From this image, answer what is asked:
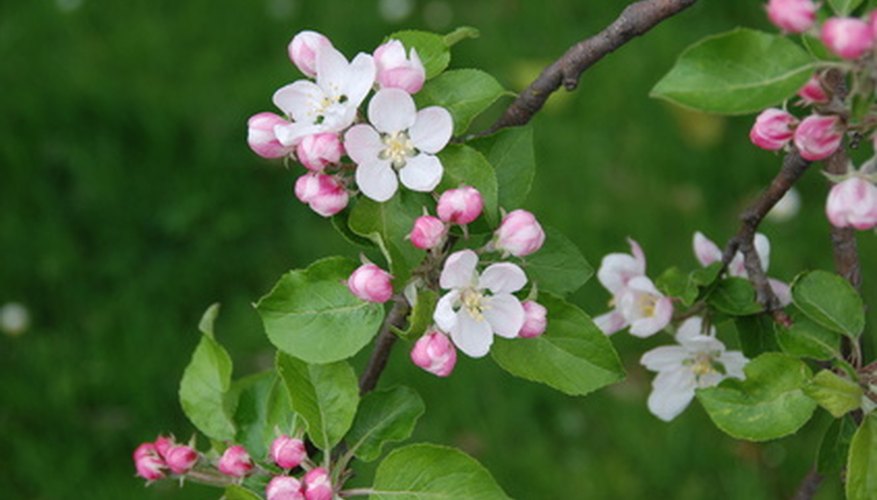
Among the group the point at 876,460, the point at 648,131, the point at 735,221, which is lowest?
the point at 735,221

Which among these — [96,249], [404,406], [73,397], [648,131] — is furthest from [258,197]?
[404,406]

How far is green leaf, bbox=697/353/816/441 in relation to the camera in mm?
1142

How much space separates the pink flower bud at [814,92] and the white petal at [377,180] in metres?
0.36

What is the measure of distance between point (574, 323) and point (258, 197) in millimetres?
2388

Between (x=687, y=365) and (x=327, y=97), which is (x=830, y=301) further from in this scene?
(x=327, y=97)

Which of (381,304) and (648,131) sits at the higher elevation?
(381,304)

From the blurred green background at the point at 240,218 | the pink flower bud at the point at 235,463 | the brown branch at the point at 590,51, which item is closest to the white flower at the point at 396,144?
the brown branch at the point at 590,51

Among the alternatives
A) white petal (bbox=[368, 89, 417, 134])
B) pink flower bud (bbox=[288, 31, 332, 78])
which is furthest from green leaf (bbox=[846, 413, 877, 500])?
pink flower bud (bbox=[288, 31, 332, 78])

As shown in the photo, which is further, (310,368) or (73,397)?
(73,397)

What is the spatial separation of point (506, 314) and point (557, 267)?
115mm

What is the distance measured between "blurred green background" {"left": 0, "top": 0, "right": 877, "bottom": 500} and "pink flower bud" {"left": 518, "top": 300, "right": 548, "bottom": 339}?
1.66 m

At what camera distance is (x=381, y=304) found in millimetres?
1155

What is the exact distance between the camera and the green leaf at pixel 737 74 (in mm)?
931

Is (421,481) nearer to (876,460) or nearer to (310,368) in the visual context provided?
(310,368)
